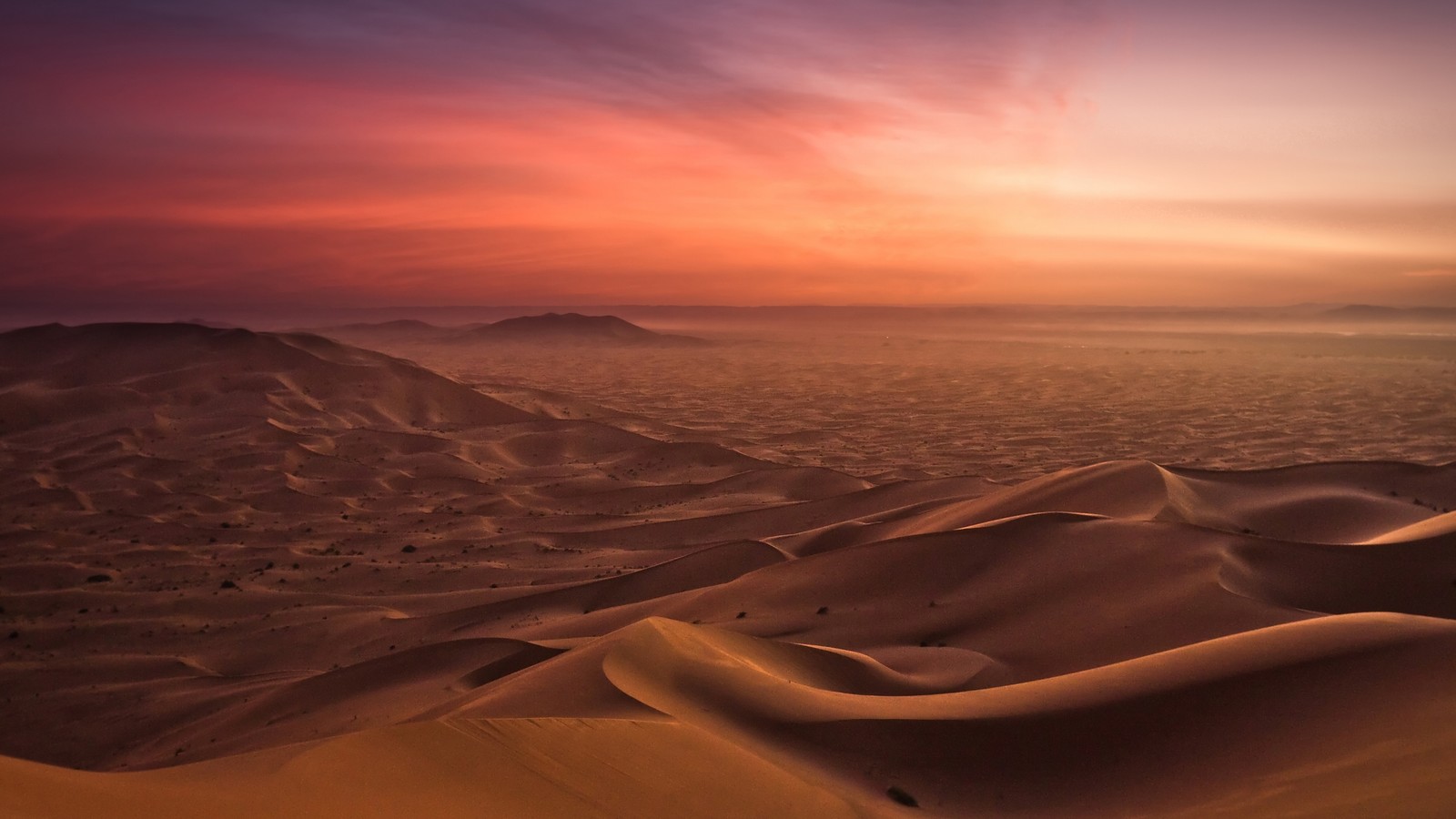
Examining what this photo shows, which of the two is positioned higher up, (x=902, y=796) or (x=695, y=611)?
(x=902, y=796)

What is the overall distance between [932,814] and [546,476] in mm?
11346

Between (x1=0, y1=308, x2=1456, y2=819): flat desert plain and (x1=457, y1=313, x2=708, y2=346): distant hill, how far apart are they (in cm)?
5378

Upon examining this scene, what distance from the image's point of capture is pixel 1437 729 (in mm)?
3332

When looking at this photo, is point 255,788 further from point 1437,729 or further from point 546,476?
point 546,476

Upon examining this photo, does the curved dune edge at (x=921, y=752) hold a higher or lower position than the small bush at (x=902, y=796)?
higher

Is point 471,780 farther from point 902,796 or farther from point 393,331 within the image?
point 393,331

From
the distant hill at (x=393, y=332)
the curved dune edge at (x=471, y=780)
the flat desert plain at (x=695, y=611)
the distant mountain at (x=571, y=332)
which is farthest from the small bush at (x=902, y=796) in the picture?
the distant hill at (x=393, y=332)

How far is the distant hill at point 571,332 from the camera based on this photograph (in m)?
74.7

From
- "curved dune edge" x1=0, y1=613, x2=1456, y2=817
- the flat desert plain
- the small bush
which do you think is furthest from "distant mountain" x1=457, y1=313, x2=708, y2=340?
the small bush

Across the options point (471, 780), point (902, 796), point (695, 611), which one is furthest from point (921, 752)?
point (695, 611)

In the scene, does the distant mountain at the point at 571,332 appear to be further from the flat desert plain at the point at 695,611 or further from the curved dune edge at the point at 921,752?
the curved dune edge at the point at 921,752

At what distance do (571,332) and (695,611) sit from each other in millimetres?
75075

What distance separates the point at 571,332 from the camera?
3189 inches

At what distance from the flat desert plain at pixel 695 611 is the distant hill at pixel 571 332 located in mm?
53779
